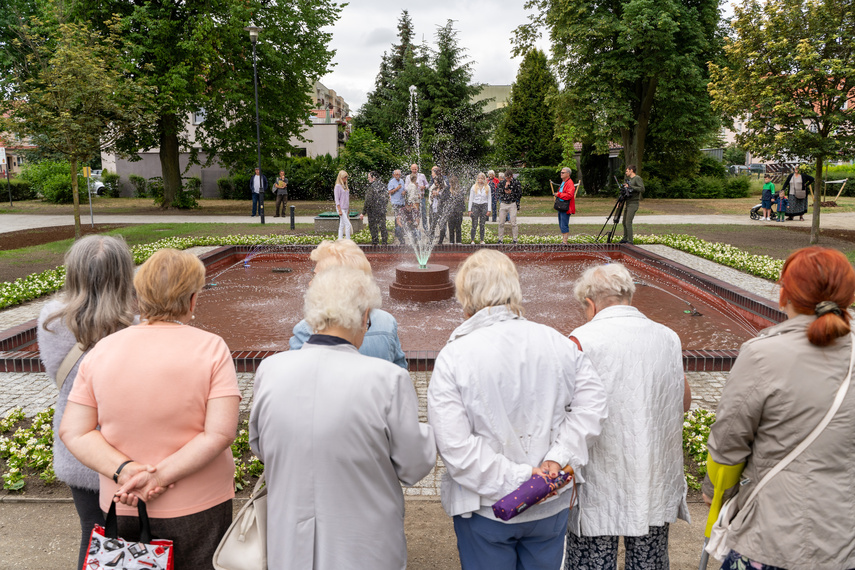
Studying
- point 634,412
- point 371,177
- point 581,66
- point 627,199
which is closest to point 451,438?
point 634,412

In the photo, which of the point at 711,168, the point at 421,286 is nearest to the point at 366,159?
the point at 711,168

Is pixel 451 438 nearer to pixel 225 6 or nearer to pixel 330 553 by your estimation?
pixel 330 553

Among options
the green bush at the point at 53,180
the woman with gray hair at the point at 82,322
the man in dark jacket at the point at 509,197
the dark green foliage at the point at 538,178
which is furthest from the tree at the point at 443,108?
the woman with gray hair at the point at 82,322

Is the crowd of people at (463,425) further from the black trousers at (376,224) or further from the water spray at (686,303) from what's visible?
the black trousers at (376,224)

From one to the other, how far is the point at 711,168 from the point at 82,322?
137ft

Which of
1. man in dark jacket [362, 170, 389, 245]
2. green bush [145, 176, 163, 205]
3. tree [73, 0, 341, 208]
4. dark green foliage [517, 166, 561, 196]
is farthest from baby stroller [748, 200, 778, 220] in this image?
green bush [145, 176, 163, 205]

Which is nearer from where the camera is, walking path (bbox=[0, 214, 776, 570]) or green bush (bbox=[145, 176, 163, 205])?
walking path (bbox=[0, 214, 776, 570])

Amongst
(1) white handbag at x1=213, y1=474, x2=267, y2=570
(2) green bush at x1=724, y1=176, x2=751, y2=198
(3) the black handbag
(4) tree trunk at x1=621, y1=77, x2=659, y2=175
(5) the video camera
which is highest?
(4) tree trunk at x1=621, y1=77, x2=659, y2=175

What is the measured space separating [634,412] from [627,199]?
1299 centimetres

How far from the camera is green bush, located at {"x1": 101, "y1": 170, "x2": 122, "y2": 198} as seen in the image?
36312mm

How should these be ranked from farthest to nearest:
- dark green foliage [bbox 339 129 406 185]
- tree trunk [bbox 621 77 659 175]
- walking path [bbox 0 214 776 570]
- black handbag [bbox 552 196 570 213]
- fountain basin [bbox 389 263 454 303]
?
dark green foliage [bbox 339 129 406 185] → tree trunk [bbox 621 77 659 175] → black handbag [bbox 552 196 570 213] → fountain basin [bbox 389 263 454 303] → walking path [bbox 0 214 776 570]

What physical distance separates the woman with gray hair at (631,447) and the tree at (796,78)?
14660 millimetres

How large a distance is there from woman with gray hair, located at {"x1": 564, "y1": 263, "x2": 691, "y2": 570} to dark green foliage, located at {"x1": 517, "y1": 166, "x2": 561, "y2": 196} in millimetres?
34477

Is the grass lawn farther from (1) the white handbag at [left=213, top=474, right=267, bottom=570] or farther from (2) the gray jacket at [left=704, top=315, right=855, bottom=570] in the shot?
(1) the white handbag at [left=213, top=474, right=267, bottom=570]
